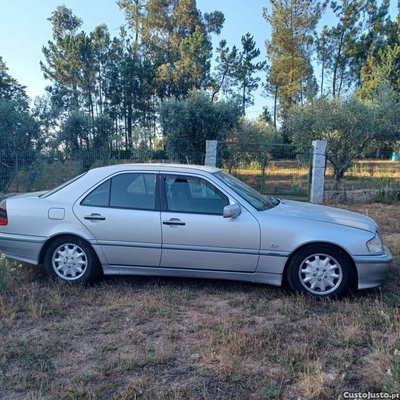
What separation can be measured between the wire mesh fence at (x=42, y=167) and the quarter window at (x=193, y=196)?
27.8ft

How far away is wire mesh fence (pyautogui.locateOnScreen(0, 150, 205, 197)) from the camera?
1205cm

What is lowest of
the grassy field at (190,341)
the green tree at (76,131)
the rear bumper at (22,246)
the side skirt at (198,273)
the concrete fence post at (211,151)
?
the grassy field at (190,341)

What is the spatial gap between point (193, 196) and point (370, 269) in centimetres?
211

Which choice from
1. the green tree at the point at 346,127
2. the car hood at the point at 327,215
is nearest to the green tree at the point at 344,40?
the green tree at the point at 346,127

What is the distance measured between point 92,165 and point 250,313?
399 inches

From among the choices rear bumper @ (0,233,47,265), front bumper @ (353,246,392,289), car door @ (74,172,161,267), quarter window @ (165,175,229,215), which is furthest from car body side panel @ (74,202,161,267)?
front bumper @ (353,246,392,289)

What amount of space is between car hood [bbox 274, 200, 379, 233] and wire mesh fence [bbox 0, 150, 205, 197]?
341 inches

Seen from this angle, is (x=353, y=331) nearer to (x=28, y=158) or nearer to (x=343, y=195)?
(x=343, y=195)

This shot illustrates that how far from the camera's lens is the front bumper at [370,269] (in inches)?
153

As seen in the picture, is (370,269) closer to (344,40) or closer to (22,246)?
(22,246)

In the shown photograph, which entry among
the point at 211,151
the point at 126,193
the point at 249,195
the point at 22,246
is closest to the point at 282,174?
the point at 211,151

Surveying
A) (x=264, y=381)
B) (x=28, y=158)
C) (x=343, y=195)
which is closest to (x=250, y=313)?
(x=264, y=381)

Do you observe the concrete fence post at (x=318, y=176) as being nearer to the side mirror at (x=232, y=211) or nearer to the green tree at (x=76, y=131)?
the side mirror at (x=232, y=211)

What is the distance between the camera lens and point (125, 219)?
4242mm
